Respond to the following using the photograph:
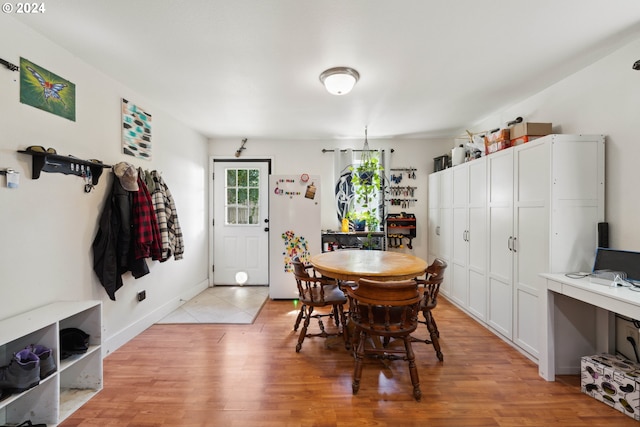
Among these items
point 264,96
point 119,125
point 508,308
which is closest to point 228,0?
point 264,96

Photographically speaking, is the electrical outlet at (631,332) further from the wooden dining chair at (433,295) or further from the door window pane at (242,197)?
the door window pane at (242,197)

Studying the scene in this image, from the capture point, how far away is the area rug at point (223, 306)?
322 cm

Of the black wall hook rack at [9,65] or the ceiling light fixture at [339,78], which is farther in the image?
the ceiling light fixture at [339,78]

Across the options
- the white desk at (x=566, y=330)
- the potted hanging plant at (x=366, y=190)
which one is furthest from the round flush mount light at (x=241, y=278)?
the white desk at (x=566, y=330)

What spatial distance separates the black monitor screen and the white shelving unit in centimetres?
365

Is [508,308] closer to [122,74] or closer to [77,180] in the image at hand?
[77,180]

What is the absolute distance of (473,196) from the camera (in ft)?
10.6

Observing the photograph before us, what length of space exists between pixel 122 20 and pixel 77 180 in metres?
1.25

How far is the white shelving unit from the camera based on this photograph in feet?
5.14

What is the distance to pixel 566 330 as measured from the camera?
6.99ft

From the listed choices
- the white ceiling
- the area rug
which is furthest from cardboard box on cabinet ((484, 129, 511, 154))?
the area rug

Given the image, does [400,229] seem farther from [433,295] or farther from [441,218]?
[433,295]

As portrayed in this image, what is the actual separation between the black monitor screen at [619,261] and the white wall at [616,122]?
0.54ft

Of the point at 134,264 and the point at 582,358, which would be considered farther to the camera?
the point at 134,264
